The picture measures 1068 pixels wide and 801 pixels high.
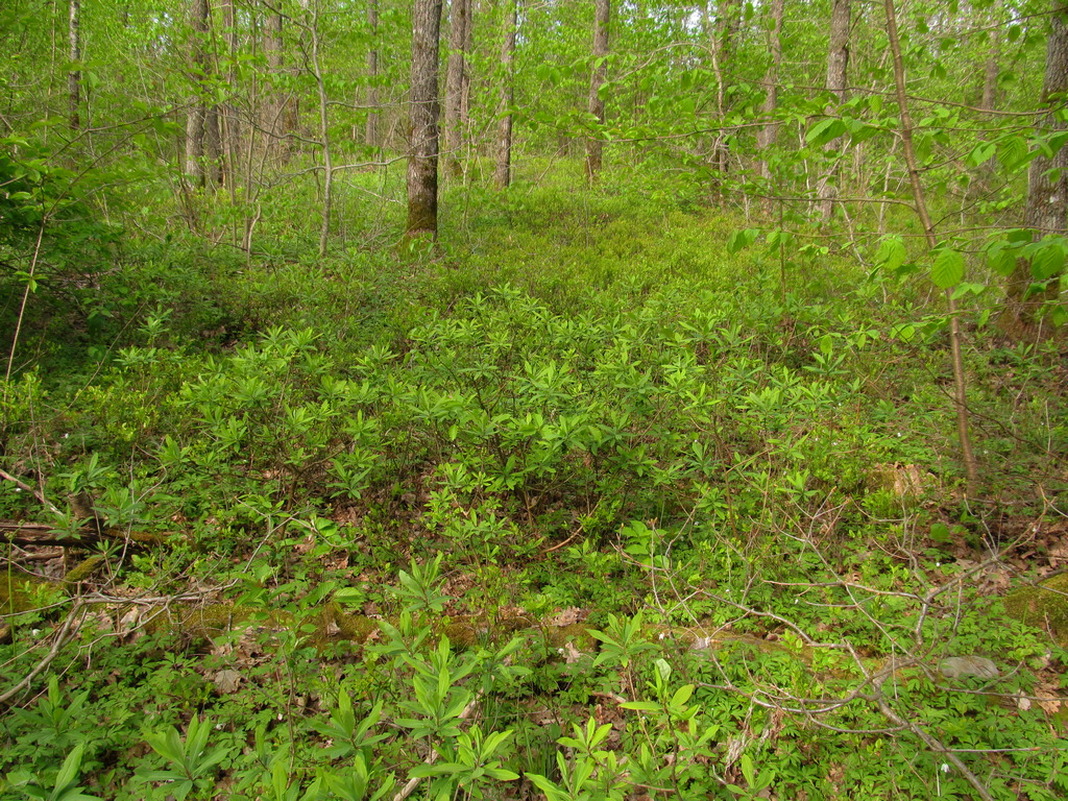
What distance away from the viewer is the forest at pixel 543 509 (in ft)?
7.01

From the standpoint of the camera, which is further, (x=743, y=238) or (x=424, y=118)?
(x=424, y=118)

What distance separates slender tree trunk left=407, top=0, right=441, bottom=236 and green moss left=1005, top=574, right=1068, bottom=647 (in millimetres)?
7791

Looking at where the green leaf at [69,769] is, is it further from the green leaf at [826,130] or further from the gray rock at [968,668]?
the green leaf at [826,130]

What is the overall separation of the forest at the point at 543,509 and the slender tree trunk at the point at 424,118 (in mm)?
1583

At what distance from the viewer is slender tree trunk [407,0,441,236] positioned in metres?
8.35

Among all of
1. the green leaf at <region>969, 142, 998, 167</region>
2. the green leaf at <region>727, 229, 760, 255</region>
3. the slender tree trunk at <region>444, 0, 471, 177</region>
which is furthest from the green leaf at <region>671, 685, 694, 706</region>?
the slender tree trunk at <region>444, 0, 471, 177</region>

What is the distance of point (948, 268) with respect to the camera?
2305 mm

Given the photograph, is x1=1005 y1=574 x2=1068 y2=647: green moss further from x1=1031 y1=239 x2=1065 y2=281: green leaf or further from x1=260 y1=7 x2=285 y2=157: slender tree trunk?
x1=260 y1=7 x2=285 y2=157: slender tree trunk

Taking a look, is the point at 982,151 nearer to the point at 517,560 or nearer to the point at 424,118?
the point at 517,560

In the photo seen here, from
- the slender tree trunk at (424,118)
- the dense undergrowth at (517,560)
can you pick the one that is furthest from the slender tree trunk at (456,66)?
the dense undergrowth at (517,560)

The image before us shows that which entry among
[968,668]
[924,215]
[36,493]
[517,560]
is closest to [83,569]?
[36,493]

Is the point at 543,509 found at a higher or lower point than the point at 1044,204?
lower

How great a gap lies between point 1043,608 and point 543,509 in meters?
2.71

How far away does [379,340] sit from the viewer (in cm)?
528
